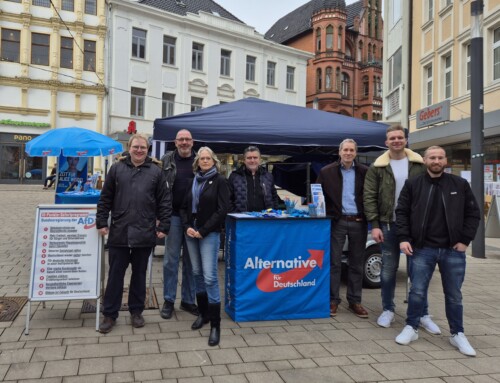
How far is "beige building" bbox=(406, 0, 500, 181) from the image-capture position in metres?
12.8

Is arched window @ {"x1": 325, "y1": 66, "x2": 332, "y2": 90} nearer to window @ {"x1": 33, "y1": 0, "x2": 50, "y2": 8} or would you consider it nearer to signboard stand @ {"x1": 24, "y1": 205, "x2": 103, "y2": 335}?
window @ {"x1": 33, "y1": 0, "x2": 50, "y2": 8}

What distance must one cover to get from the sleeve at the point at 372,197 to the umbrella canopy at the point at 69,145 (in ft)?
17.2

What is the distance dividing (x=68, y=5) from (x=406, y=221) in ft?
100

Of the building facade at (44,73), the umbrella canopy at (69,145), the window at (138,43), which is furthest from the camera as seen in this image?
the window at (138,43)

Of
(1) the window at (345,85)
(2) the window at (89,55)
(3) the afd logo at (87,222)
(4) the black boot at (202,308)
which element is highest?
(1) the window at (345,85)

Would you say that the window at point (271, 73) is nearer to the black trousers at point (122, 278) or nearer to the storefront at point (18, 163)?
the storefront at point (18, 163)

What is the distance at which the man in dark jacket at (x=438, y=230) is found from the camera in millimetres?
3863

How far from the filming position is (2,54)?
2758 cm

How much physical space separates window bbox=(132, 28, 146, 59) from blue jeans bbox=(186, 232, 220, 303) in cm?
2777

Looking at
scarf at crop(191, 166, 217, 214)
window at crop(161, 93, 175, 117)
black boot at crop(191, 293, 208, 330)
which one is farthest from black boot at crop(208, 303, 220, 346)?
window at crop(161, 93, 175, 117)

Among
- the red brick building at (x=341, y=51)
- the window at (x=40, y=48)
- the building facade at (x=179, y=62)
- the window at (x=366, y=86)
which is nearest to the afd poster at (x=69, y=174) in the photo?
the building facade at (x=179, y=62)

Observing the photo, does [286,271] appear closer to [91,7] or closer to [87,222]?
[87,222]

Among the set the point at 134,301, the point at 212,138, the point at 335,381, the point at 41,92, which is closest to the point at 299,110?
the point at 212,138

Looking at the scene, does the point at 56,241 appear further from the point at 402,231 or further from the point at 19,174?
the point at 19,174
